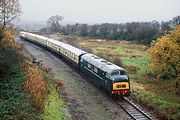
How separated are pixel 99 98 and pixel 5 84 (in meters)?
10.6

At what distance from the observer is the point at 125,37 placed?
114500 millimetres

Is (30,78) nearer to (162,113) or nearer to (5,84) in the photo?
(5,84)

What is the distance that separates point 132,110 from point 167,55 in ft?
55.9

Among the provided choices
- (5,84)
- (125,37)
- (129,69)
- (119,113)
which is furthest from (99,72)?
(125,37)

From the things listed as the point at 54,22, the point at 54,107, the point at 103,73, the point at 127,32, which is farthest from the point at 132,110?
the point at 54,22

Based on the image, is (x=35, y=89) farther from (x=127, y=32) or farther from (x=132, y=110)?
(x=127, y=32)

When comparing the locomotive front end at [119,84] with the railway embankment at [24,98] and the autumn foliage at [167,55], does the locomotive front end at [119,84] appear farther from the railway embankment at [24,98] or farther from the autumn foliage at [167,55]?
the autumn foliage at [167,55]

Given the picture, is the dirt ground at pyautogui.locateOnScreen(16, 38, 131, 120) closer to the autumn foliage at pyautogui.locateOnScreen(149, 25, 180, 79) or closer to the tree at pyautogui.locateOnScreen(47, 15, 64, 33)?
the autumn foliage at pyautogui.locateOnScreen(149, 25, 180, 79)

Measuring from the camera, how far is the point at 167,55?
41.0 metres

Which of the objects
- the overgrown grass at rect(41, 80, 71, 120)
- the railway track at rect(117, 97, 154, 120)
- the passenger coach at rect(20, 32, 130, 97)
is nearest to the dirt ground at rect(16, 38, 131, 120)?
the railway track at rect(117, 97, 154, 120)

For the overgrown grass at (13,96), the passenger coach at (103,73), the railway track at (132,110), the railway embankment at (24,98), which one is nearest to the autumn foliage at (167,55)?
the passenger coach at (103,73)

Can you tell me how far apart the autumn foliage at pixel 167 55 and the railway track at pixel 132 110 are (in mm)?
13805

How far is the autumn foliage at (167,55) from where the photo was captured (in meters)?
40.9

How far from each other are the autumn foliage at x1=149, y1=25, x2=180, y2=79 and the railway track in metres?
13.8
